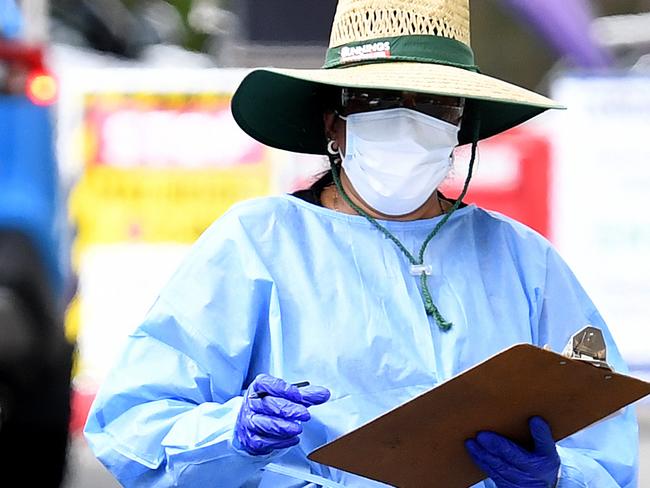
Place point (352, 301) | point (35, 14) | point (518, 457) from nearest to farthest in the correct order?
point (518, 457), point (352, 301), point (35, 14)

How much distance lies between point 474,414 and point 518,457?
102 millimetres

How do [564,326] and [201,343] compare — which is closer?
[201,343]

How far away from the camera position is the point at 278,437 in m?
2.23

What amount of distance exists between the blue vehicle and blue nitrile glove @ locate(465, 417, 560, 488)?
255 cm

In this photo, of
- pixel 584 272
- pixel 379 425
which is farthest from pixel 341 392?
pixel 584 272

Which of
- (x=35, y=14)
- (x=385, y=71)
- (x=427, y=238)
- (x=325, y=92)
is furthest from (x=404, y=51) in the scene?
(x=35, y=14)

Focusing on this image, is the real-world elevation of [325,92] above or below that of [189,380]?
above

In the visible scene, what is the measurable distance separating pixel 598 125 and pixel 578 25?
179 centimetres

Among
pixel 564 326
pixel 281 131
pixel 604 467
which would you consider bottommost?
pixel 604 467

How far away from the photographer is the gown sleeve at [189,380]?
2.35 metres

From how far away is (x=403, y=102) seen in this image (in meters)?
2.58

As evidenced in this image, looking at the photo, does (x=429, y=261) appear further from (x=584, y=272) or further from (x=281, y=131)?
(x=584, y=272)

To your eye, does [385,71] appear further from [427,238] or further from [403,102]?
[427,238]

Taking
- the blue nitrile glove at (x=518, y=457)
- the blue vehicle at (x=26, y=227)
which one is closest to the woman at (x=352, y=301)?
the blue nitrile glove at (x=518, y=457)
